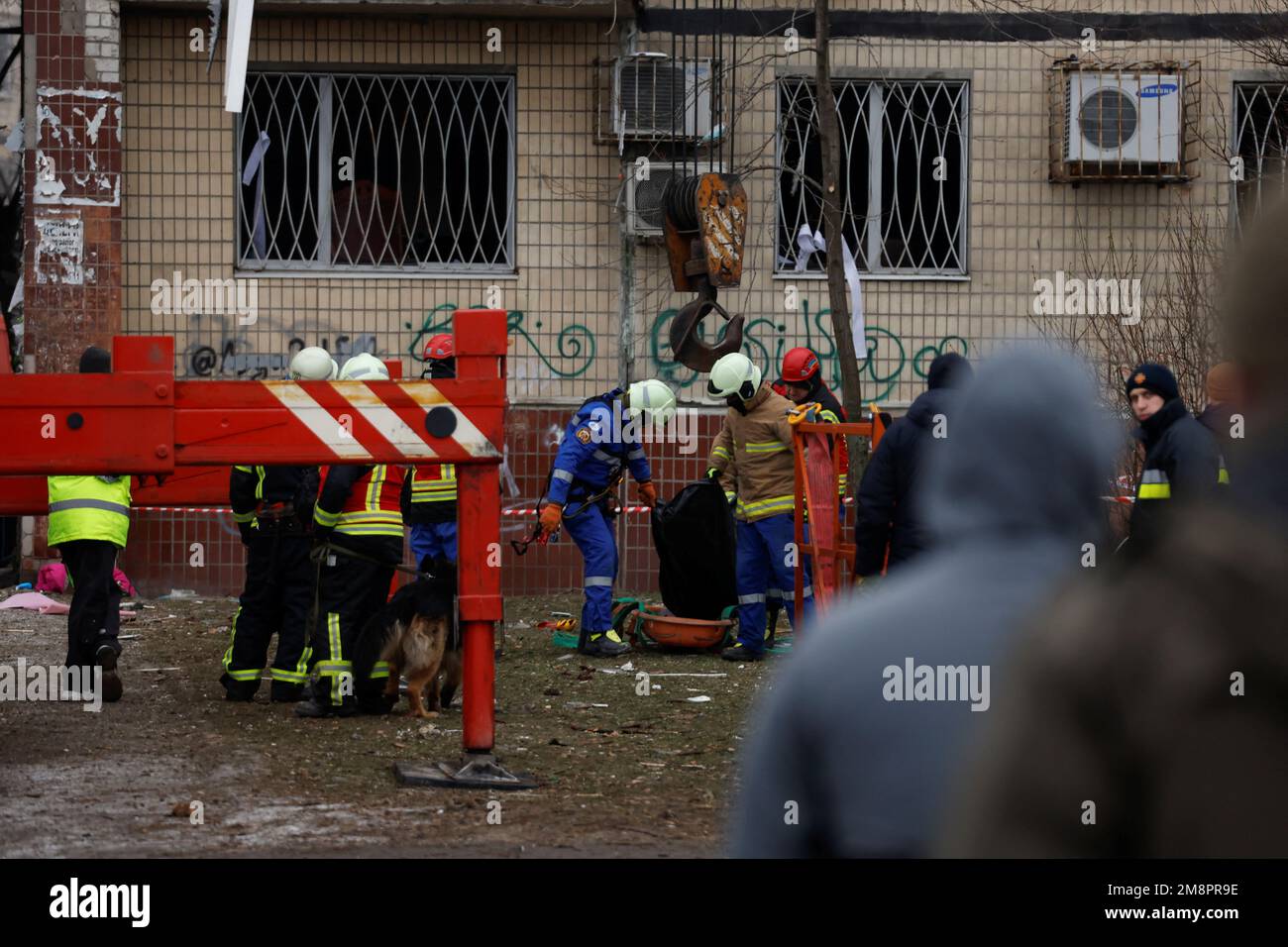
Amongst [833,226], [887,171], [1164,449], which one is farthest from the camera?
[887,171]

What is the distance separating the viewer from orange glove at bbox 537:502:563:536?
1123cm

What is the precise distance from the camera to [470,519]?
23.1 ft

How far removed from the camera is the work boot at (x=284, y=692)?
9508mm

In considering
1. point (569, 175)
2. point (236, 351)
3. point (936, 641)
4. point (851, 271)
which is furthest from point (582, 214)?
point (936, 641)

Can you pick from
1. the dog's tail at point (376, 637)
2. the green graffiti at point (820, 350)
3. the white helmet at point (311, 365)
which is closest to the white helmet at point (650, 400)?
the white helmet at point (311, 365)

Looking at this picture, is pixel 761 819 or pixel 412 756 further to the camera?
pixel 412 756

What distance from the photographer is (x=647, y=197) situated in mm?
14578

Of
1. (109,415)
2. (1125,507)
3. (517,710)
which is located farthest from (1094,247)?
(109,415)

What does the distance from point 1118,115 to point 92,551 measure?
961cm

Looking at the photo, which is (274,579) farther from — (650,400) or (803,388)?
(803,388)

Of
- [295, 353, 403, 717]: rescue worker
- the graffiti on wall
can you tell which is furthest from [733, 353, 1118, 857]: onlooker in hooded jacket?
the graffiti on wall
